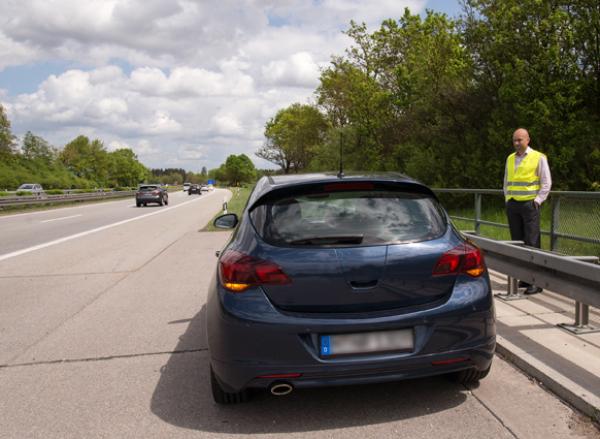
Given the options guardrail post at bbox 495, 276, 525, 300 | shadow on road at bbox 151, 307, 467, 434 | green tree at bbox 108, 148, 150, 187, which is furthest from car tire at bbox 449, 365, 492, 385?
green tree at bbox 108, 148, 150, 187

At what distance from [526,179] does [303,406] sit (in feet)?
13.8

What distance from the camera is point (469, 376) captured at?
3.59 m

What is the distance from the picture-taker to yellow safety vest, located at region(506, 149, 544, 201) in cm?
629

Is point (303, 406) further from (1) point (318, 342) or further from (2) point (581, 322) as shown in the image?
(2) point (581, 322)

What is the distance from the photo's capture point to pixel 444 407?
11.0ft

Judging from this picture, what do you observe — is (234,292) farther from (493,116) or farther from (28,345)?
(493,116)

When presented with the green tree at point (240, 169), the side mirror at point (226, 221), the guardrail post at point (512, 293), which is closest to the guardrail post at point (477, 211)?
the guardrail post at point (512, 293)

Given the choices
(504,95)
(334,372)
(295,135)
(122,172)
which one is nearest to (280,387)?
(334,372)

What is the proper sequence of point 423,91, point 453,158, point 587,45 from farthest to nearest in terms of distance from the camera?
1. point 423,91
2. point 453,158
3. point 587,45

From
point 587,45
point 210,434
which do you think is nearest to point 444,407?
point 210,434

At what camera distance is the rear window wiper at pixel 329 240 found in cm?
321

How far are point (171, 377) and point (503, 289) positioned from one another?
4.06m

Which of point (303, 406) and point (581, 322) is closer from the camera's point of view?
point (303, 406)

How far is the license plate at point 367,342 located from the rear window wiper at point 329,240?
1.77ft
